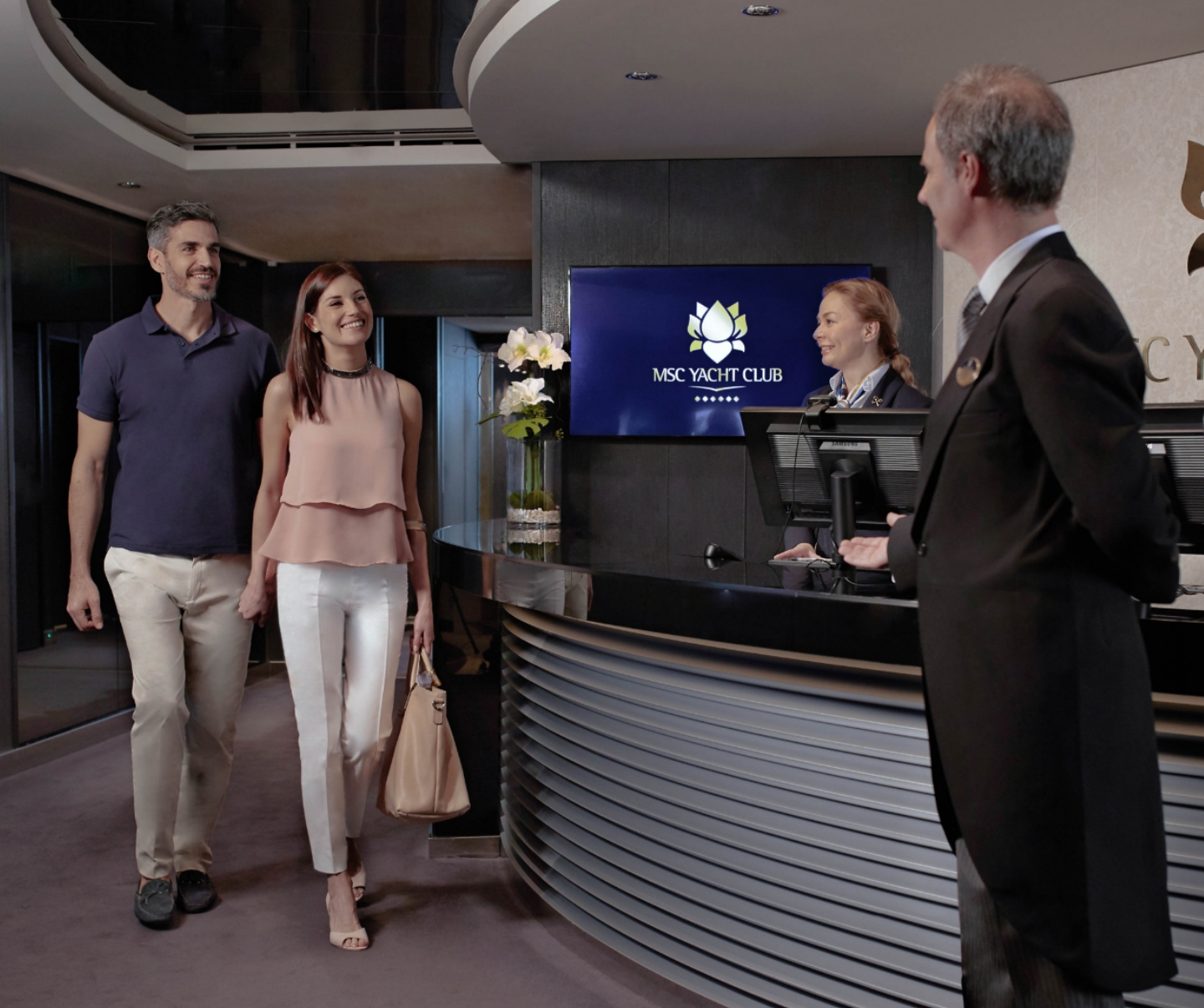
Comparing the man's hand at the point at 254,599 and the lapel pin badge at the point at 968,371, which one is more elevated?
the lapel pin badge at the point at 968,371

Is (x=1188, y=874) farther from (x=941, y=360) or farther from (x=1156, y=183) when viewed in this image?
(x=941, y=360)

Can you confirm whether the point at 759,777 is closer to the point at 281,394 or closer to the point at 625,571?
the point at 625,571

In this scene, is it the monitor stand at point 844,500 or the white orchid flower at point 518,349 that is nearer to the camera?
the monitor stand at point 844,500

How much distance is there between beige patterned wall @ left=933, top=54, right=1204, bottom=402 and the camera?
395cm

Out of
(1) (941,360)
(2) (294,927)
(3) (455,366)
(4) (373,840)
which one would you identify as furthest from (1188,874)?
(3) (455,366)

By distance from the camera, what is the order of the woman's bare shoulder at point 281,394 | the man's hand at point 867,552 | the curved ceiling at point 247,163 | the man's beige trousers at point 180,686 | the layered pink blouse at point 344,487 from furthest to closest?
→ the curved ceiling at point 247,163 < the man's beige trousers at point 180,686 < the woman's bare shoulder at point 281,394 < the layered pink blouse at point 344,487 < the man's hand at point 867,552

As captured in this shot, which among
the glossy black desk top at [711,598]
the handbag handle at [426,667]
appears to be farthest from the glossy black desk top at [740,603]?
the handbag handle at [426,667]

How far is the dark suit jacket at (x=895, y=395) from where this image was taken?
10.2ft

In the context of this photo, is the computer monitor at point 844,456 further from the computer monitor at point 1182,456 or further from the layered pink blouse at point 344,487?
the layered pink blouse at point 344,487

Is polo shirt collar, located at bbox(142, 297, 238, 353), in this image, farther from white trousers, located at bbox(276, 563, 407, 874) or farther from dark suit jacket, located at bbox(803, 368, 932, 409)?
dark suit jacket, located at bbox(803, 368, 932, 409)

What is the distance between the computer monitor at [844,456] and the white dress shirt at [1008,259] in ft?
2.81

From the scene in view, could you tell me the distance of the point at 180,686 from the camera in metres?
3.08

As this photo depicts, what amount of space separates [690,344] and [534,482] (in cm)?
171

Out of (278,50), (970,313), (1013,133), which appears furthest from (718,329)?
(1013,133)
